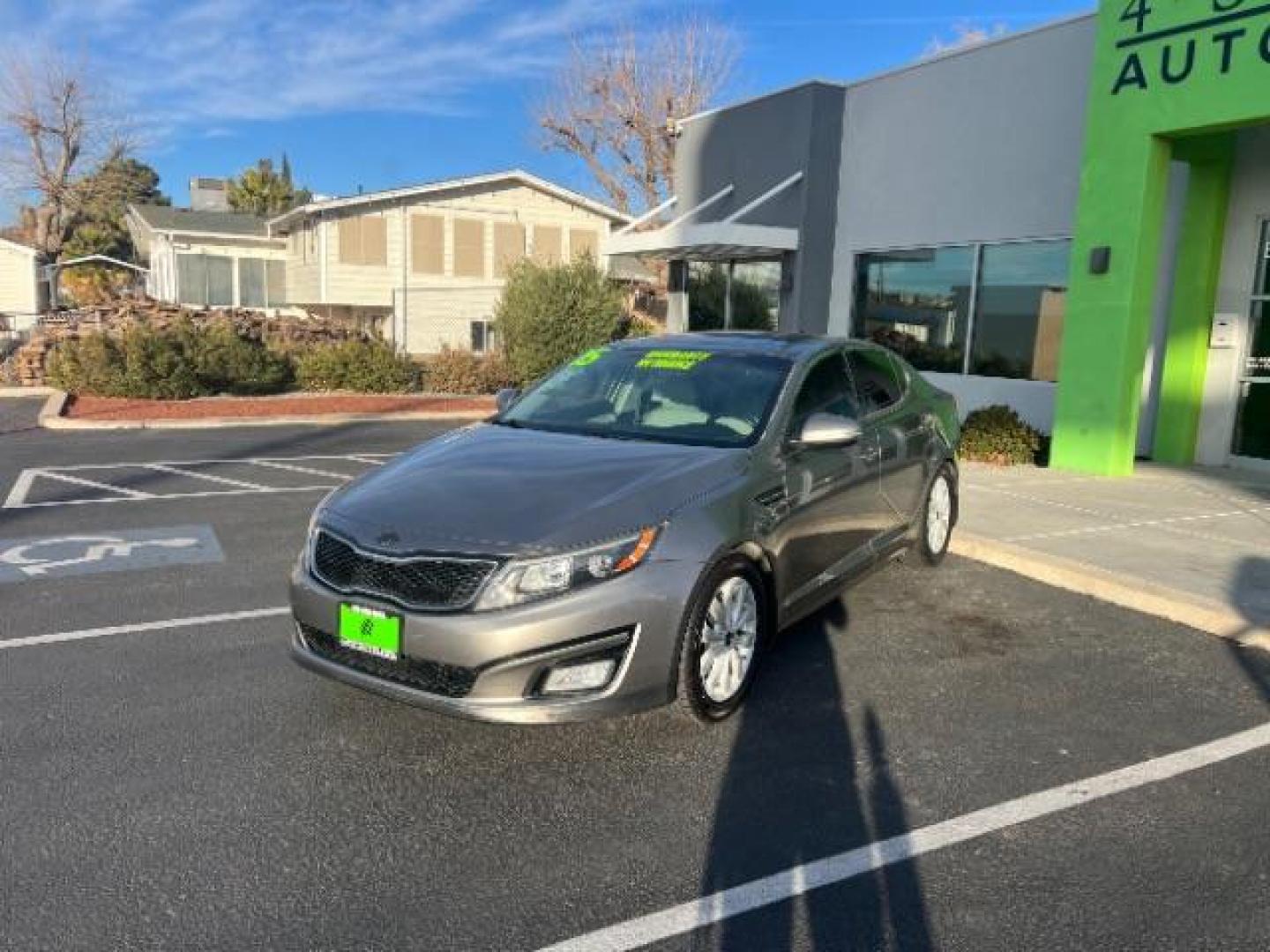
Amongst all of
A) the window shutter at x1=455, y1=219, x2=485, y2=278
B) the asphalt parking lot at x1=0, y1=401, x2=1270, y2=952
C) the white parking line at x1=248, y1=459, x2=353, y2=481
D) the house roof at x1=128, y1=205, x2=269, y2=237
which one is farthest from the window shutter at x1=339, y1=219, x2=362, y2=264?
the asphalt parking lot at x1=0, y1=401, x2=1270, y2=952

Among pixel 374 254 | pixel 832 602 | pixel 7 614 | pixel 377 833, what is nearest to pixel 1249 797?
pixel 832 602

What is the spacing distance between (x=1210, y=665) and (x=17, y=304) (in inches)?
1676

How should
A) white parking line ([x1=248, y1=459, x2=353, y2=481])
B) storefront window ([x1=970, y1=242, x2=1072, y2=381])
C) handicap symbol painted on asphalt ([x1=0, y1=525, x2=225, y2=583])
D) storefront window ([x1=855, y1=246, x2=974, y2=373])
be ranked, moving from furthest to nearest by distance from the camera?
storefront window ([x1=855, y1=246, x2=974, y2=373]), storefront window ([x1=970, y1=242, x2=1072, y2=381]), white parking line ([x1=248, y1=459, x2=353, y2=481]), handicap symbol painted on asphalt ([x1=0, y1=525, x2=225, y2=583])

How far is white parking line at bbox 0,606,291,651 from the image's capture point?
503 centimetres

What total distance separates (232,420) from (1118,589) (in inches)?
497

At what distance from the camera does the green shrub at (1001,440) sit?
11.0 meters

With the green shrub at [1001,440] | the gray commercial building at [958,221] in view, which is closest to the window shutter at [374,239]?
the gray commercial building at [958,221]

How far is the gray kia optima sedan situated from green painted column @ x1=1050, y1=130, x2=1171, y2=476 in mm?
5716

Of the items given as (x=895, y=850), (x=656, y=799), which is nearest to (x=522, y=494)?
(x=656, y=799)

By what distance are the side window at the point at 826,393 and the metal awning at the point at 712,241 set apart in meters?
9.27

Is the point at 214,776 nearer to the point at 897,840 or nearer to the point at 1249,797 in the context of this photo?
the point at 897,840

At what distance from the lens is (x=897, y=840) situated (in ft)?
10.9

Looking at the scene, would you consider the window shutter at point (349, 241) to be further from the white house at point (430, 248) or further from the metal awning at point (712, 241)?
the metal awning at point (712, 241)

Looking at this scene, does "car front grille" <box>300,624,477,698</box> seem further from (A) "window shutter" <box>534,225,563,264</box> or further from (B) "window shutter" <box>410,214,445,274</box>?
(A) "window shutter" <box>534,225,563,264</box>
